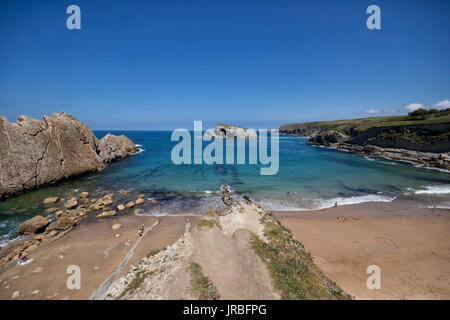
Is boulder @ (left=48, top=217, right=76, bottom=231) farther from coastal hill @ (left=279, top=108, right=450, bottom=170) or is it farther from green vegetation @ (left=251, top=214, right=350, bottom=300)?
coastal hill @ (left=279, top=108, right=450, bottom=170)

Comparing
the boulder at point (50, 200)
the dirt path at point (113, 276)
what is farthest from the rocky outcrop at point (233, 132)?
the dirt path at point (113, 276)

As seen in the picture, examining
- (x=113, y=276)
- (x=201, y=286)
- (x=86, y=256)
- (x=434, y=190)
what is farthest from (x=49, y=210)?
(x=434, y=190)

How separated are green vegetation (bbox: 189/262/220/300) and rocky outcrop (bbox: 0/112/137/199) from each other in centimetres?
3603

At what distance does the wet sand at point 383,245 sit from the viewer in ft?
39.3

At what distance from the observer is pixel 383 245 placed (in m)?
16.5

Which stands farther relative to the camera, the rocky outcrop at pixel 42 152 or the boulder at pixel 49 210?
the rocky outcrop at pixel 42 152

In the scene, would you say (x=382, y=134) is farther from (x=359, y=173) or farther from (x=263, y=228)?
(x=263, y=228)

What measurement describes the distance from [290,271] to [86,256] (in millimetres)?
16557

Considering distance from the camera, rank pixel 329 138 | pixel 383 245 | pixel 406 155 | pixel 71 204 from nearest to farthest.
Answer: pixel 383 245, pixel 71 204, pixel 406 155, pixel 329 138

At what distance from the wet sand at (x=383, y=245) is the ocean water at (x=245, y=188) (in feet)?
11.4

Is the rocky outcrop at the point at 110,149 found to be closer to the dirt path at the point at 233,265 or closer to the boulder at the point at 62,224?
the boulder at the point at 62,224

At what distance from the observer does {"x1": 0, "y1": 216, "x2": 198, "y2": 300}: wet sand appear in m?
11.5

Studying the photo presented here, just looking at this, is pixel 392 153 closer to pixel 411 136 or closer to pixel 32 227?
pixel 411 136
